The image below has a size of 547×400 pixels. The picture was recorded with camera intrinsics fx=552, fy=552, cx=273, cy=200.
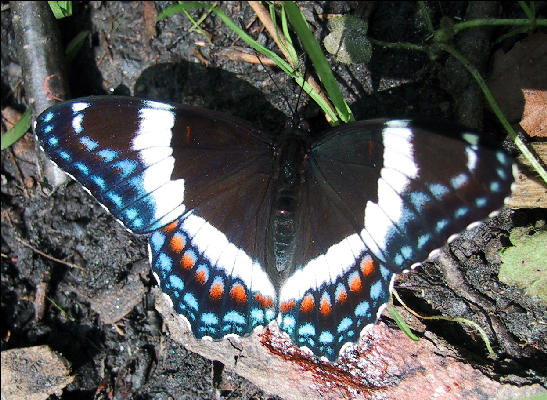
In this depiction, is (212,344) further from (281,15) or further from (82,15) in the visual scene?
(82,15)

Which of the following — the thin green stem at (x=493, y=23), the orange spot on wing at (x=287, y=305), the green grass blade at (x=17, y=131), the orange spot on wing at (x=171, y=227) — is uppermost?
the thin green stem at (x=493, y=23)

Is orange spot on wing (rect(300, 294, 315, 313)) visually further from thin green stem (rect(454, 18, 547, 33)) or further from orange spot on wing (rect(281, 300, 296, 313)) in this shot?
thin green stem (rect(454, 18, 547, 33))

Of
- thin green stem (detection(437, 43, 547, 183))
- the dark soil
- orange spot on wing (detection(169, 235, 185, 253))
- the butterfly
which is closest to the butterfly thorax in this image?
the butterfly

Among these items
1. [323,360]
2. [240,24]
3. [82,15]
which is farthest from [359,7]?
[323,360]

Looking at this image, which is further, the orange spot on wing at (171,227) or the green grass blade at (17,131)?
the green grass blade at (17,131)

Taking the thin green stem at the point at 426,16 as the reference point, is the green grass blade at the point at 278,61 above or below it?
below

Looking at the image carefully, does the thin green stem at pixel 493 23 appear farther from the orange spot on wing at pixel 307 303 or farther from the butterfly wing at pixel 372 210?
the orange spot on wing at pixel 307 303

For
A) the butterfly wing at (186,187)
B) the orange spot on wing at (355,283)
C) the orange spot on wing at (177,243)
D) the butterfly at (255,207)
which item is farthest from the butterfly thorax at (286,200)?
the orange spot on wing at (177,243)
